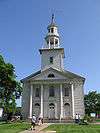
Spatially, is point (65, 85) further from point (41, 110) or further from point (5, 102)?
point (5, 102)

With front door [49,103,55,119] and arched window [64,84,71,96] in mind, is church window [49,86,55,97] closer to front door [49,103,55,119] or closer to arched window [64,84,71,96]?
front door [49,103,55,119]

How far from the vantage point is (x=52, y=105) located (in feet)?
170

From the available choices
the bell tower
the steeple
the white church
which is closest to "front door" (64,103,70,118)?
the white church

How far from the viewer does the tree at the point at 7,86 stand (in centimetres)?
4388

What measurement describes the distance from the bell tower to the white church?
1756mm

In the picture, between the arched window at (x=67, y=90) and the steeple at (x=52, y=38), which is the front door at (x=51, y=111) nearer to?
the arched window at (x=67, y=90)

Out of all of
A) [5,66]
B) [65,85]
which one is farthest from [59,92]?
[5,66]

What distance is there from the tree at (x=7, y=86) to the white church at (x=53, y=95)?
6112 mm

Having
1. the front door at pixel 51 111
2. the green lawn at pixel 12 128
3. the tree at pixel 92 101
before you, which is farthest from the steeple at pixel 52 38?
the tree at pixel 92 101

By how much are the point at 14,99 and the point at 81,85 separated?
1423cm

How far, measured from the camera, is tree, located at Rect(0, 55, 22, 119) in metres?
43.9

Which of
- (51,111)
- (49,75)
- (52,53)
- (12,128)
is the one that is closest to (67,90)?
(49,75)

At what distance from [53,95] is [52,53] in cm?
960

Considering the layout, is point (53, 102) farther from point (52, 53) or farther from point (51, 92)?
point (52, 53)
